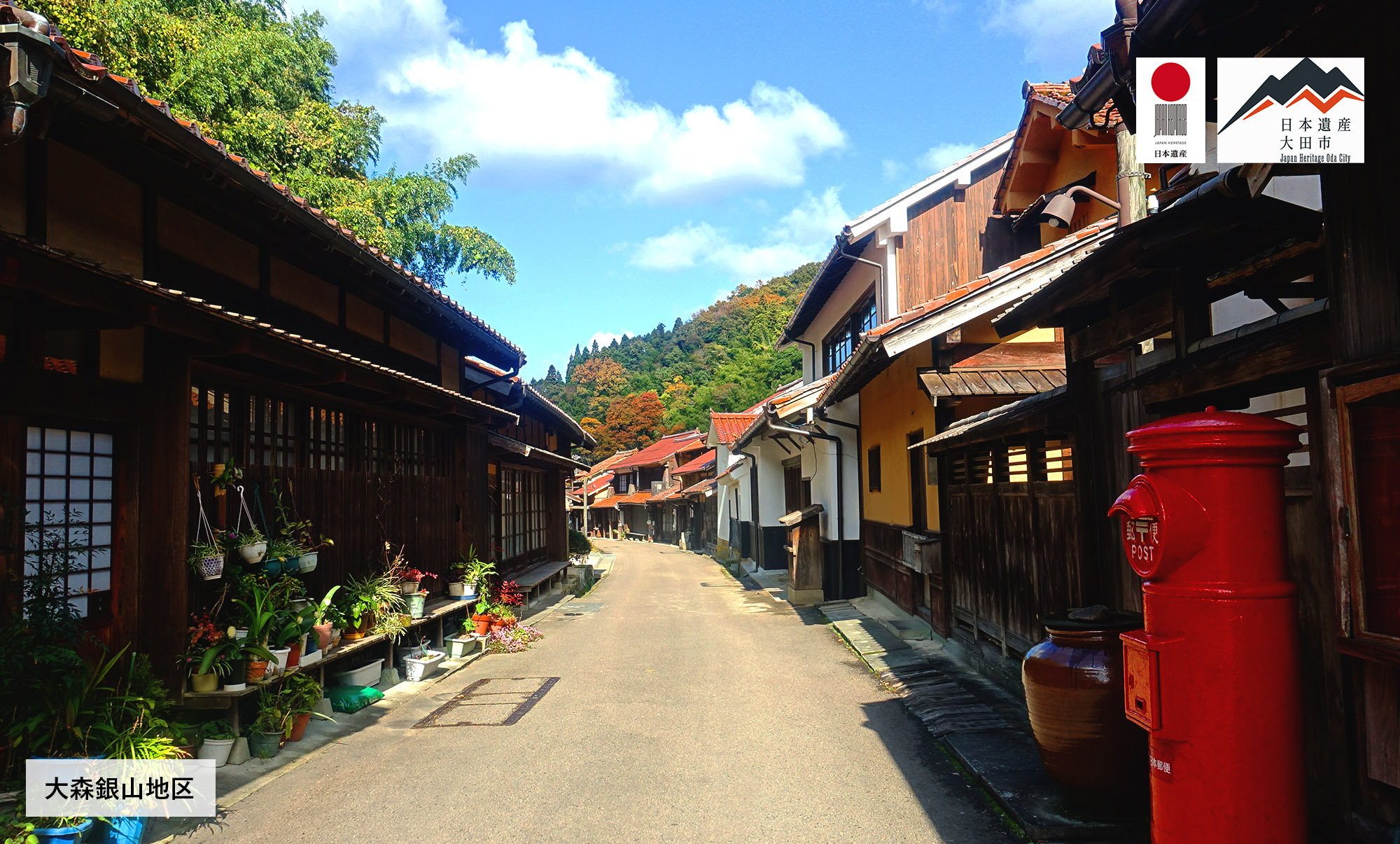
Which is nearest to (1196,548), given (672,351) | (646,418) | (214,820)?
(214,820)

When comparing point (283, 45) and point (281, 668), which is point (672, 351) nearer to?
point (283, 45)

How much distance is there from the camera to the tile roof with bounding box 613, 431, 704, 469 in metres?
48.8

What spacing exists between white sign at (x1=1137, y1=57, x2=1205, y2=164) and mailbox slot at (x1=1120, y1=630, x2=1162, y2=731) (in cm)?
250

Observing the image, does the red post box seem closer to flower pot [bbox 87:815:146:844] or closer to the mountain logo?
the mountain logo

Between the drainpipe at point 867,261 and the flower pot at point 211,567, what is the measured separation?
11.0 meters

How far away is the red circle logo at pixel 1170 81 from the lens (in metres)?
4.02

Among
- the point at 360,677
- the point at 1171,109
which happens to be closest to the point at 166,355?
the point at 360,677

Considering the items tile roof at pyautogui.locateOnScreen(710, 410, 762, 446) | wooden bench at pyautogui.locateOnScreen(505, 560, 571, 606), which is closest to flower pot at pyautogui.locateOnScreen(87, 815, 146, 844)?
wooden bench at pyautogui.locateOnScreen(505, 560, 571, 606)

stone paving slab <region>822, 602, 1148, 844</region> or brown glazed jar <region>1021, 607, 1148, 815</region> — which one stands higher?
brown glazed jar <region>1021, 607, 1148, 815</region>

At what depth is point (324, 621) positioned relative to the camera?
7746mm

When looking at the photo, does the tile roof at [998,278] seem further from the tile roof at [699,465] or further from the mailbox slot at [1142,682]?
the tile roof at [699,465]

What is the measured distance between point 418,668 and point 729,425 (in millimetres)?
23288

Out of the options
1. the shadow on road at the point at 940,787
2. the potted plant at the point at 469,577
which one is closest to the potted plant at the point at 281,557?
the potted plant at the point at 469,577

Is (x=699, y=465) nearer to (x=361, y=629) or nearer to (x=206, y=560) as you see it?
(x=361, y=629)
